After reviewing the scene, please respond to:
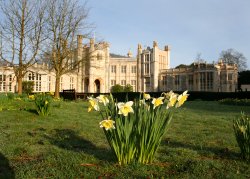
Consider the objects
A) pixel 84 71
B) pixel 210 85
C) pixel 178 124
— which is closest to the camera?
pixel 178 124

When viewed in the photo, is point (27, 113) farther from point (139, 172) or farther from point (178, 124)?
point (139, 172)

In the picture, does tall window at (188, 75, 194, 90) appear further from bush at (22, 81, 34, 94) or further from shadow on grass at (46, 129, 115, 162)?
shadow on grass at (46, 129, 115, 162)

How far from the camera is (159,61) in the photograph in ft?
160

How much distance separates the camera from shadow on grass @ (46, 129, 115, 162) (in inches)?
155

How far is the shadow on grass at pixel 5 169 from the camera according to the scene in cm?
304

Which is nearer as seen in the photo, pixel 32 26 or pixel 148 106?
pixel 148 106

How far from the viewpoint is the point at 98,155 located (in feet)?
12.9

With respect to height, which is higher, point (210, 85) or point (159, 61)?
point (159, 61)

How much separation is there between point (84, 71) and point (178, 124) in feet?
126

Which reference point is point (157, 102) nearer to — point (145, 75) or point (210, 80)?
point (210, 80)

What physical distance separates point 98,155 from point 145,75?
4458 cm

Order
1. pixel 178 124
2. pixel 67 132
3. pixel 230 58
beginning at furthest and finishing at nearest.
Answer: pixel 230 58, pixel 178 124, pixel 67 132

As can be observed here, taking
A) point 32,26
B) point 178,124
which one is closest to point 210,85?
point 32,26

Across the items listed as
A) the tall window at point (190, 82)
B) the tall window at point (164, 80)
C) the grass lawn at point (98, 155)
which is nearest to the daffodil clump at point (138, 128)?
the grass lawn at point (98, 155)
